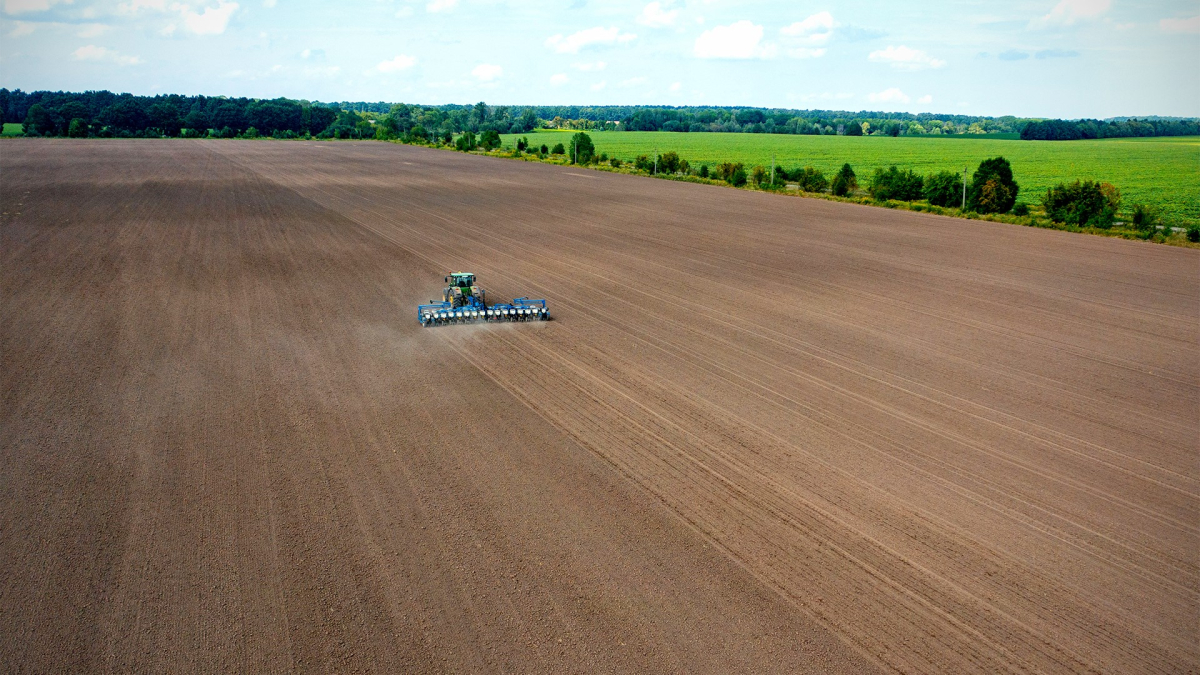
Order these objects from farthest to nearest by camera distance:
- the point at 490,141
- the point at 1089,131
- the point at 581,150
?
the point at 1089,131 < the point at 490,141 < the point at 581,150

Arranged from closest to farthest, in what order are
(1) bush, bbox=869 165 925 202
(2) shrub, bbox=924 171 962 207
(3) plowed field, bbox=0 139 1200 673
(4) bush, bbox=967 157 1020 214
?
(3) plowed field, bbox=0 139 1200 673, (4) bush, bbox=967 157 1020 214, (2) shrub, bbox=924 171 962 207, (1) bush, bbox=869 165 925 202

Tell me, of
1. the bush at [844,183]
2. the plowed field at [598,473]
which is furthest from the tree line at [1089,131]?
the plowed field at [598,473]

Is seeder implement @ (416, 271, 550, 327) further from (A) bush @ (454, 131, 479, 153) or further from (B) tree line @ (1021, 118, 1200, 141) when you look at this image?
(B) tree line @ (1021, 118, 1200, 141)

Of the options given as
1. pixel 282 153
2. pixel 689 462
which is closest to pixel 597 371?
pixel 689 462

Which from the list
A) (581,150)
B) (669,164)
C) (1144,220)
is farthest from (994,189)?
(581,150)

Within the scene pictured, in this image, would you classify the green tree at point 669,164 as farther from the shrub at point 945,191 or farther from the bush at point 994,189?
the bush at point 994,189

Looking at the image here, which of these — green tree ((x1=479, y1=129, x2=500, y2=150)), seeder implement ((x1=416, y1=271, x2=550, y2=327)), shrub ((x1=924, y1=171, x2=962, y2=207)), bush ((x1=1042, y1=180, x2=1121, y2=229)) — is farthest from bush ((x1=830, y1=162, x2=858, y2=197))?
green tree ((x1=479, y1=129, x2=500, y2=150))

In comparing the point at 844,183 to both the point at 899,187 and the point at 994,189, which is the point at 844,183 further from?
the point at 994,189
